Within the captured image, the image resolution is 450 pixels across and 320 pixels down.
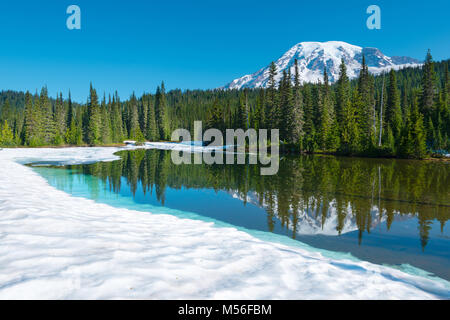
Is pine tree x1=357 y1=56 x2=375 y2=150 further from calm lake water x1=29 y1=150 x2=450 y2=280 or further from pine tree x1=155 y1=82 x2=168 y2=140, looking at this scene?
pine tree x1=155 y1=82 x2=168 y2=140

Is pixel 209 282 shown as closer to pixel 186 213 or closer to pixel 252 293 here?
pixel 252 293

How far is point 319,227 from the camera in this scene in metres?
7.75

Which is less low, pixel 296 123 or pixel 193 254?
pixel 296 123

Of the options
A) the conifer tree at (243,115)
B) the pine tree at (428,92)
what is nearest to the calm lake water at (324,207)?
the pine tree at (428,92)

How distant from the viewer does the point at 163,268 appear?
4008mm

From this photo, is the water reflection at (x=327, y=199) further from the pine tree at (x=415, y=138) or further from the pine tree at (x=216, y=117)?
the pine tree at (x=216, y=117)

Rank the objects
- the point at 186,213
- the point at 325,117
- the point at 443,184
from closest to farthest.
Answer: the point at 186,213, the point at 443,184, the point at 325,117

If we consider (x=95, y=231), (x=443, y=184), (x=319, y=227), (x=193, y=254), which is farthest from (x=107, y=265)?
(x=443, y=184)

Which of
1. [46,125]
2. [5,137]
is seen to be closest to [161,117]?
[46,125]

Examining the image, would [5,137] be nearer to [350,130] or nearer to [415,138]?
[350,130]

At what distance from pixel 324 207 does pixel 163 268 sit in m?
7.65

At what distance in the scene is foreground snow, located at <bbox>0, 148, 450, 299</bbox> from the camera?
10.8 ft

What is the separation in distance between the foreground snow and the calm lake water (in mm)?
1512

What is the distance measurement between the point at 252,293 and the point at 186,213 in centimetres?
604
